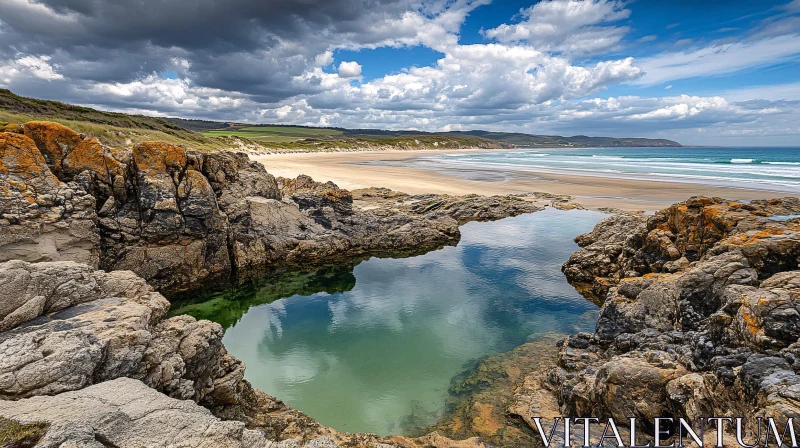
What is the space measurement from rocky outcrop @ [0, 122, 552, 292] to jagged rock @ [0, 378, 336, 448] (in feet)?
37.1

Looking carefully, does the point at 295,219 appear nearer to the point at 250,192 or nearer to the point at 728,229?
the point at 250,192

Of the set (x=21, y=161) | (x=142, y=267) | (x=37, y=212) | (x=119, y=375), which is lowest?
(x=142, y=267)

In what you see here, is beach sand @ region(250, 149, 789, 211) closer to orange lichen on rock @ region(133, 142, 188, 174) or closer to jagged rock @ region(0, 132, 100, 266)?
orange lichen on rock @ region(133, 142, 188, 174)

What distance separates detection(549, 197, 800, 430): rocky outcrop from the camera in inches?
262

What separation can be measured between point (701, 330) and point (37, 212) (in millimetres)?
21378

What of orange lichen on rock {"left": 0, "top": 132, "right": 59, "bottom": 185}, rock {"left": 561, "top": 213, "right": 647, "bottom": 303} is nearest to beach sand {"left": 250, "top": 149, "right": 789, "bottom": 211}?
rock {"left": 561, "top": 213, "right": 647, "bottom": 303}

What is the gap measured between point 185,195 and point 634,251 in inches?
859

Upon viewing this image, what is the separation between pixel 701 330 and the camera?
9219 millimetres

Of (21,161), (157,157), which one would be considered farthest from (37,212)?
(157,157)

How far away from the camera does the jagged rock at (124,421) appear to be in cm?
470

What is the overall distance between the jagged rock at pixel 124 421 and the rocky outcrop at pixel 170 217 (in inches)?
445

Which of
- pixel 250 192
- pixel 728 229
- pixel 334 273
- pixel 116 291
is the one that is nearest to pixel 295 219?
pixel 250 192

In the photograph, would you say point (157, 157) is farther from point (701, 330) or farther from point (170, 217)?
point (701, 330)

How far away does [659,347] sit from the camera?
31.4 ft
